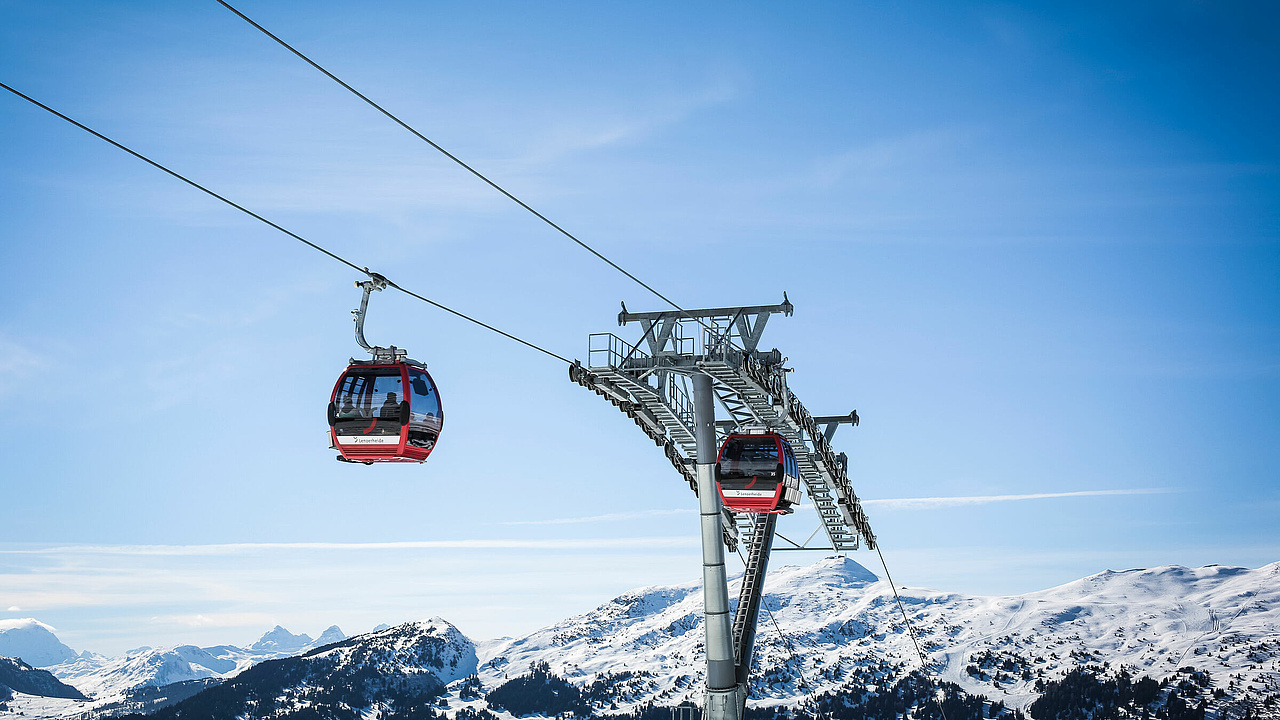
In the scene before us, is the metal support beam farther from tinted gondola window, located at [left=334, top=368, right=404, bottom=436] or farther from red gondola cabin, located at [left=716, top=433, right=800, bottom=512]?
tinted gondola window, located at [left=334, top=368, right=404, bottom=436]

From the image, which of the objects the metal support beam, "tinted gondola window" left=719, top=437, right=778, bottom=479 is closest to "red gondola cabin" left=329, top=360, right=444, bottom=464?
the metal support beam

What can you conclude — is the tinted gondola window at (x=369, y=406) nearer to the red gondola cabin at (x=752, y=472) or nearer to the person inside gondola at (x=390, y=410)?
the person inside gondola at (x=390, y=410)

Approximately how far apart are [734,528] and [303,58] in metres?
27.1

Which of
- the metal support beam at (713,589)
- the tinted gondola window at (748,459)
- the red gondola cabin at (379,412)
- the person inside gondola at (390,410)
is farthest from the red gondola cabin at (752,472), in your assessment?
the person inside gondola at (390,410)

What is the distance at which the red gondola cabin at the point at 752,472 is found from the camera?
24.5m

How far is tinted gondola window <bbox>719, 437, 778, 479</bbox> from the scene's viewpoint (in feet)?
80.2

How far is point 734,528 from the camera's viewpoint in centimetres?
3609

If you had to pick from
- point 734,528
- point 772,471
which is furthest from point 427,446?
point 734,528

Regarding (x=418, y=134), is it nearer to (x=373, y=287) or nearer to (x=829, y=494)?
(x=373, y=287)

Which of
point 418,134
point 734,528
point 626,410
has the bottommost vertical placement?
point 734,528

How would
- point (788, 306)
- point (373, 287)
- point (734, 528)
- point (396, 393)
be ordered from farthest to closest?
point (734, 528)
point (788, 306)
point (396, 393)
point (373, 287)

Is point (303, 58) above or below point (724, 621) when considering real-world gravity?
above

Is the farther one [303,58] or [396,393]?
[396,393]

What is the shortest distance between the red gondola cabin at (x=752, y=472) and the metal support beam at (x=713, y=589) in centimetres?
39
